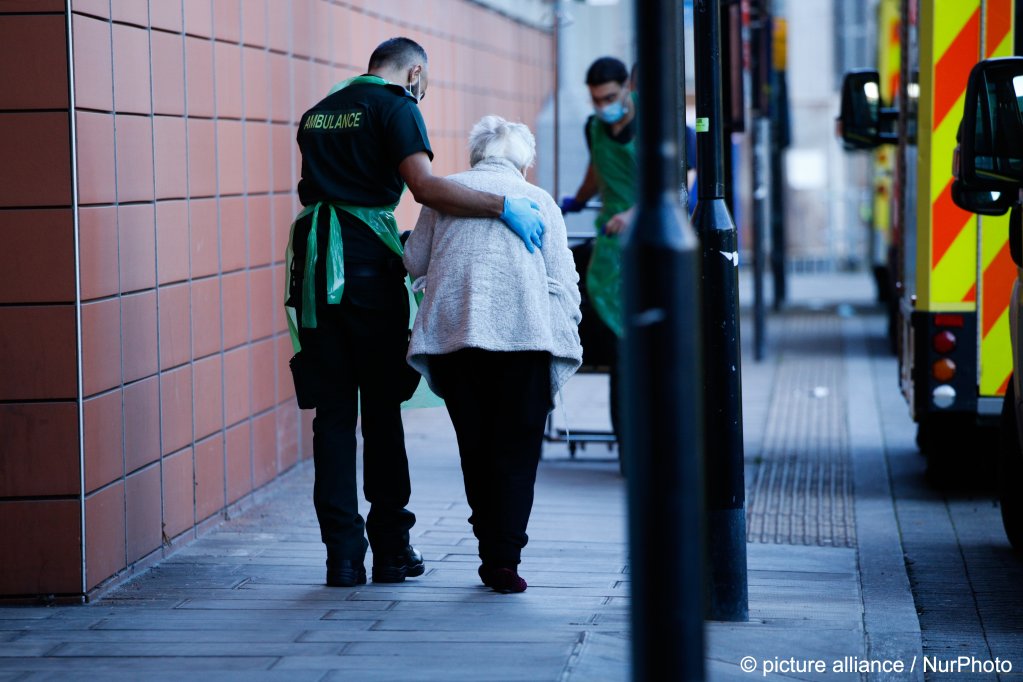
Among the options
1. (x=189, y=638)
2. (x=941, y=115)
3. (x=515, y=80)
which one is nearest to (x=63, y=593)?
(x=189, y=638)

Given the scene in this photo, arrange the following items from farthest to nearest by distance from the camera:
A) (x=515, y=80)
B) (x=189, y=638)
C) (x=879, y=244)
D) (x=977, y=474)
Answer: (x=879, y=244), (x=515, y=80), (x=977, y=474), (x=189, y=638)

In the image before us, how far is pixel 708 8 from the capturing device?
5203mm

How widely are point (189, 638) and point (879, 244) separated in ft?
48.5

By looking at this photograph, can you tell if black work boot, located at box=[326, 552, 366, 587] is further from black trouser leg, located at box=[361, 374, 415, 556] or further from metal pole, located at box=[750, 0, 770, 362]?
metal pole, located at box=[750, 0, 770, 362]

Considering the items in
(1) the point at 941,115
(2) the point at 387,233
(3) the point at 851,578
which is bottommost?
(3) the point at 851,578

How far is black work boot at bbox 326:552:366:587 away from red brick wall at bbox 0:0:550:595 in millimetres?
775

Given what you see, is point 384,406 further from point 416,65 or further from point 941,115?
point 941,115

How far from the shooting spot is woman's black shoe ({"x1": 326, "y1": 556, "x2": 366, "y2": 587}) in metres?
5.64

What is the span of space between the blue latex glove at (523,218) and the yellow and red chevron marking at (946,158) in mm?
2798

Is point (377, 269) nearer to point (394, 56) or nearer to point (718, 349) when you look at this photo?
point (394, 56)

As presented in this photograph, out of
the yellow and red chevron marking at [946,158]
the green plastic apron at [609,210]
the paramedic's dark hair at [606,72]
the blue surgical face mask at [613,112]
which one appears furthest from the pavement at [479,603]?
the paramedic's dark hair at [606,72]

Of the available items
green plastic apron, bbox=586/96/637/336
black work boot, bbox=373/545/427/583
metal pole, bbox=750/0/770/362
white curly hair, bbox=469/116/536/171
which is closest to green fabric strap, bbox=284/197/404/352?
white curly hair, bbox=469/116/536/171

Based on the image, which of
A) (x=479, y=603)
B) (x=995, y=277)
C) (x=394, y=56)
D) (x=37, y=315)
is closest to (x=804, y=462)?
(x=995, y=277)

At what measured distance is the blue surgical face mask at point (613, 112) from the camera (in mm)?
8016
